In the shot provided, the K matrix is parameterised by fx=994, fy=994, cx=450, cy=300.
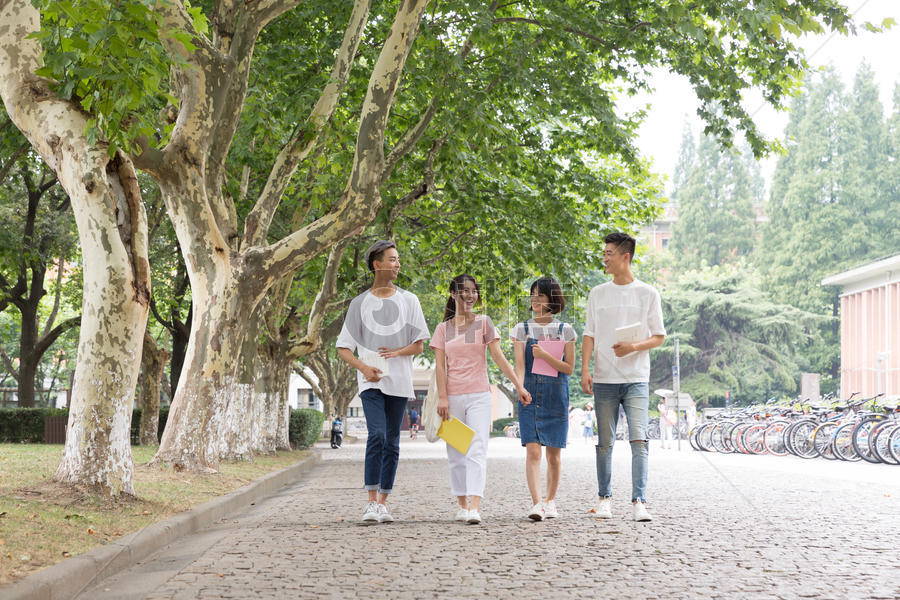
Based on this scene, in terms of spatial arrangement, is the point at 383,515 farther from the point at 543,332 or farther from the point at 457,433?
the point at 543,332

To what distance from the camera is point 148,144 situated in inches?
395

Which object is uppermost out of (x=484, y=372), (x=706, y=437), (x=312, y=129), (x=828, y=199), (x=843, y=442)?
(x=828, y=199)

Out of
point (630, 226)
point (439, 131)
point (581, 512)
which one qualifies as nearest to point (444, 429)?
point (581, 512)

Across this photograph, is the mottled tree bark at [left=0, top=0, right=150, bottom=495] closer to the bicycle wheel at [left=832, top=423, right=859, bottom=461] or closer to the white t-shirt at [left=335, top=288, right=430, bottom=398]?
the white t-shirt at [left=335, top=288, right=430, bottom=398]

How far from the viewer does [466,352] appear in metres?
7.82

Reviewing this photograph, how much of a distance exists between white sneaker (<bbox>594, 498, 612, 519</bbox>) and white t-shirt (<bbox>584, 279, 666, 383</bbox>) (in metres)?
1.00

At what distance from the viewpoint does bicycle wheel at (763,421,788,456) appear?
20.7 metres

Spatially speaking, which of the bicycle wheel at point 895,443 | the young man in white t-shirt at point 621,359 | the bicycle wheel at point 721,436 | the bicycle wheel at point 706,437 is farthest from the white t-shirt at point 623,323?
the bicycle wheel at point 706,437

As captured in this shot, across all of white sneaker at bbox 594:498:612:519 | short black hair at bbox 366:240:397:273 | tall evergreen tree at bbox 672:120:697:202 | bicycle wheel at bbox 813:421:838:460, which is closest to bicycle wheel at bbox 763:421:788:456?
bicycle wheel at bbox 813:421:838:460

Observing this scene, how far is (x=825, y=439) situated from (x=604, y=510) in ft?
40.4

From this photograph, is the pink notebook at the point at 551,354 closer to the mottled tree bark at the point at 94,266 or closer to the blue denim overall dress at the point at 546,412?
the blue denim overall dress at the point at 546,412

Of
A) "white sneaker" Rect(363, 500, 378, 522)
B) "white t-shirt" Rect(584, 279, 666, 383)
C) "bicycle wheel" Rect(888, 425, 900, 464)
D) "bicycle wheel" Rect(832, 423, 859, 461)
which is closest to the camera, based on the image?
"white t-shirt" Rect(584, 279, 666, 383)

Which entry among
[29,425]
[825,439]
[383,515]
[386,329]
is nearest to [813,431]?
[825,439]

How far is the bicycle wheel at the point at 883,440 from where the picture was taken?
16.4m
